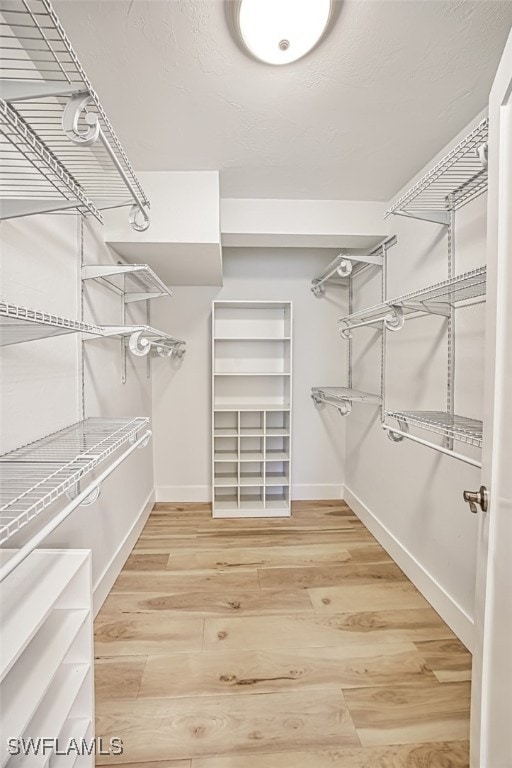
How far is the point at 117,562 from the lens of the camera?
77.7 inches

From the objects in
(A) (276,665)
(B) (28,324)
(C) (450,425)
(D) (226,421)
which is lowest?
(A) (276,665)

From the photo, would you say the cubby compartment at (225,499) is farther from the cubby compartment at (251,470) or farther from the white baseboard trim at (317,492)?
the white baseboard trim at (317,492)

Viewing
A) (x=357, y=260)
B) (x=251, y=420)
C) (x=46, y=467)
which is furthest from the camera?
(x=251, y=420)

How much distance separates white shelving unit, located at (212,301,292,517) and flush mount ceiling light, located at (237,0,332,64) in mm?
1784

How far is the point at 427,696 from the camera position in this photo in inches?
51.4

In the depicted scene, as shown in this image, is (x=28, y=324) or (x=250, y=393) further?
(x=250, y=393)

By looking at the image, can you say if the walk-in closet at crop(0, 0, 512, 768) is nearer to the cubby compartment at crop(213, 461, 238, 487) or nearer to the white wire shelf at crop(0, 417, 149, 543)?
the white wire shelf at crop(0, 417, 149, 543)

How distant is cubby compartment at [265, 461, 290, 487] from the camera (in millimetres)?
2826

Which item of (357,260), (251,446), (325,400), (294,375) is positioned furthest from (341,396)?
(251,446)

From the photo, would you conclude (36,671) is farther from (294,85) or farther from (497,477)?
(294,85)

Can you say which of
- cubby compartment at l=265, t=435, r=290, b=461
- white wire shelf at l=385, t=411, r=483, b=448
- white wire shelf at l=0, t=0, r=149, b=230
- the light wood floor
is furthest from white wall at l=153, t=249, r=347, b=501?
white wire shelf at l=385, t=411, r=483, b=448

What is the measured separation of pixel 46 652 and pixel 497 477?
1.11 metres

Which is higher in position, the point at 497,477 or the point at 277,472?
the point at 497,477

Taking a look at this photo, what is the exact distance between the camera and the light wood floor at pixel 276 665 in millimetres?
1143
